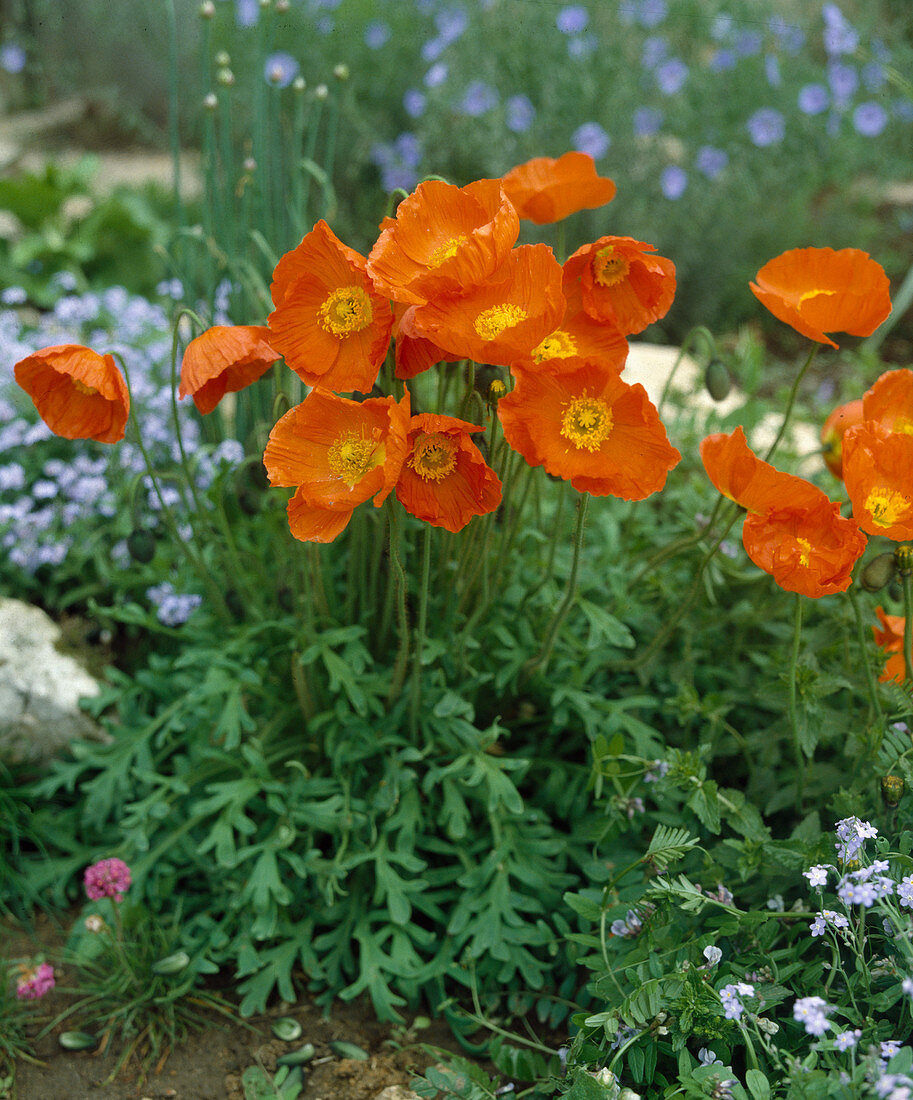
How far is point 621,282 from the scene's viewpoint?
1508 mm

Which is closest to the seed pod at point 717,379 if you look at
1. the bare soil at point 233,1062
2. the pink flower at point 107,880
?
the bare soil at point 233,1062

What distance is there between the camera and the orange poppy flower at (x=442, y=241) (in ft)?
4.18

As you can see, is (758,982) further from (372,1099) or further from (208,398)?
(208,398)

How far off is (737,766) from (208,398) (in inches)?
53.1

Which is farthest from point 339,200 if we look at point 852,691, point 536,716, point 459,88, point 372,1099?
point 372,1099

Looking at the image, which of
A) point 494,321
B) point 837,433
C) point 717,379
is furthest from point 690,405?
point 494,321

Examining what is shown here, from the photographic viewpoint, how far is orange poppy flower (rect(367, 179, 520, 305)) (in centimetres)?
127

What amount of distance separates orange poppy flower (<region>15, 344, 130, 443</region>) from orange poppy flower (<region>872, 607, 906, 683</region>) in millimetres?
1378

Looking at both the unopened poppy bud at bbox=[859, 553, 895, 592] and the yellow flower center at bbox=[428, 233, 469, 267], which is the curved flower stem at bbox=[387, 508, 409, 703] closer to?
the yellow flower center at bbox=[428, 233, 469, 267]

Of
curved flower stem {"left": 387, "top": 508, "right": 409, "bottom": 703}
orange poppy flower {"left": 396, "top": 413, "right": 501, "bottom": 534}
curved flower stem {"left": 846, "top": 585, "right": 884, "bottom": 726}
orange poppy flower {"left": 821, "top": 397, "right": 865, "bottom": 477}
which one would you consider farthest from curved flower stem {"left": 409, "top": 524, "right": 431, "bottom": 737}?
orange poppy flower {"left": 821, "top": 397, "right": 865, "bottom": 477}

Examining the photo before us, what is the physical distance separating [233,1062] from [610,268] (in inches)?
61.5

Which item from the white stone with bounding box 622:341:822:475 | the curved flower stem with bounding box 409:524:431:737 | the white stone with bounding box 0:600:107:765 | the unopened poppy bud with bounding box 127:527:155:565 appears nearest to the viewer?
the curved flower stem with bounding box 409:524:431:737

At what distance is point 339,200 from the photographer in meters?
4.82

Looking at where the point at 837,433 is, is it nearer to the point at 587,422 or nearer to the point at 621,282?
the point at 621,282
